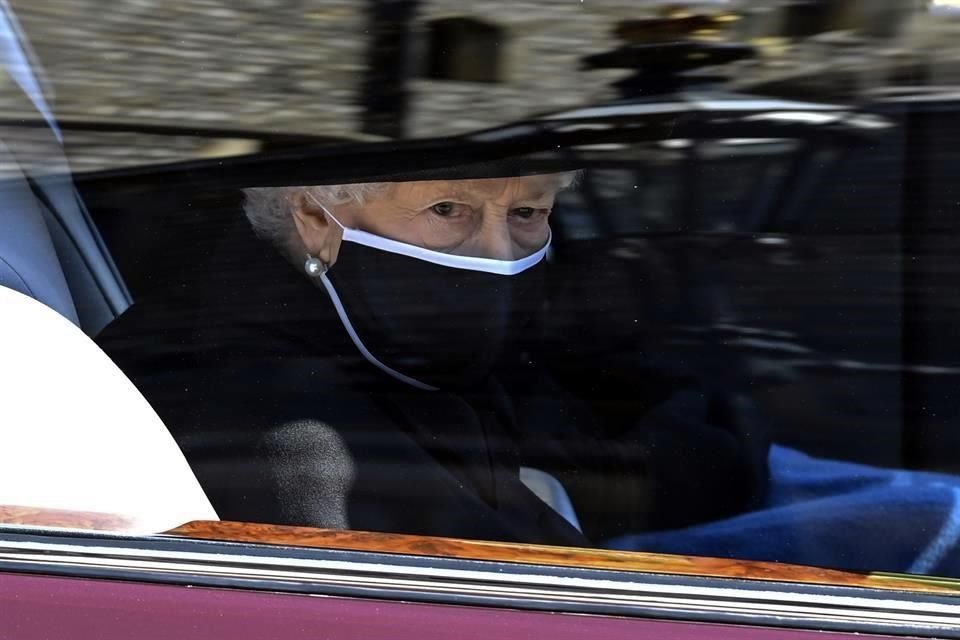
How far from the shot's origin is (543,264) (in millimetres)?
1614

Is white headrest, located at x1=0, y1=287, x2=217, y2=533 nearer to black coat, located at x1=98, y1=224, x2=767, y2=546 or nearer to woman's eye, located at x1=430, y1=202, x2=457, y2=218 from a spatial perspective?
black coat, located at x1=98, y1=224, x2=767, y2=546

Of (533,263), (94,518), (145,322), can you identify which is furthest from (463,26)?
(94,518)

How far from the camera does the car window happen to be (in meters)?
1.44

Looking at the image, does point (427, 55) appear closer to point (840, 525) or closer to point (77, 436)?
point (77, 436)

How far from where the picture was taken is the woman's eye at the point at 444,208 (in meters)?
A: 1.62

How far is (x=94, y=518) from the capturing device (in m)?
1.44

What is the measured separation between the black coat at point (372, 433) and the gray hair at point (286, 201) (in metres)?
0.03

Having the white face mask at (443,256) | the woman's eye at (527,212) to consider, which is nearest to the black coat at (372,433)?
the white face mask at (443,256)

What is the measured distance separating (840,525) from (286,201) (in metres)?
0.80

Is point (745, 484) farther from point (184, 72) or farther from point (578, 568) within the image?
point (184, 72)

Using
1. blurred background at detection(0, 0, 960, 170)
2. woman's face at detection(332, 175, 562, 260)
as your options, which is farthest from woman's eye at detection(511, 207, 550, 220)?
blurred background at detection(0, 0, 960, 170)

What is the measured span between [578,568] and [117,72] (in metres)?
0.82

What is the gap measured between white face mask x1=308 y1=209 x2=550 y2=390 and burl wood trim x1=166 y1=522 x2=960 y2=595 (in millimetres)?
235

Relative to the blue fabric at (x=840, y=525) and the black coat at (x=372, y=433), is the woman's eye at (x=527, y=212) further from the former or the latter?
the blue fabric at (x=840, y=525)
